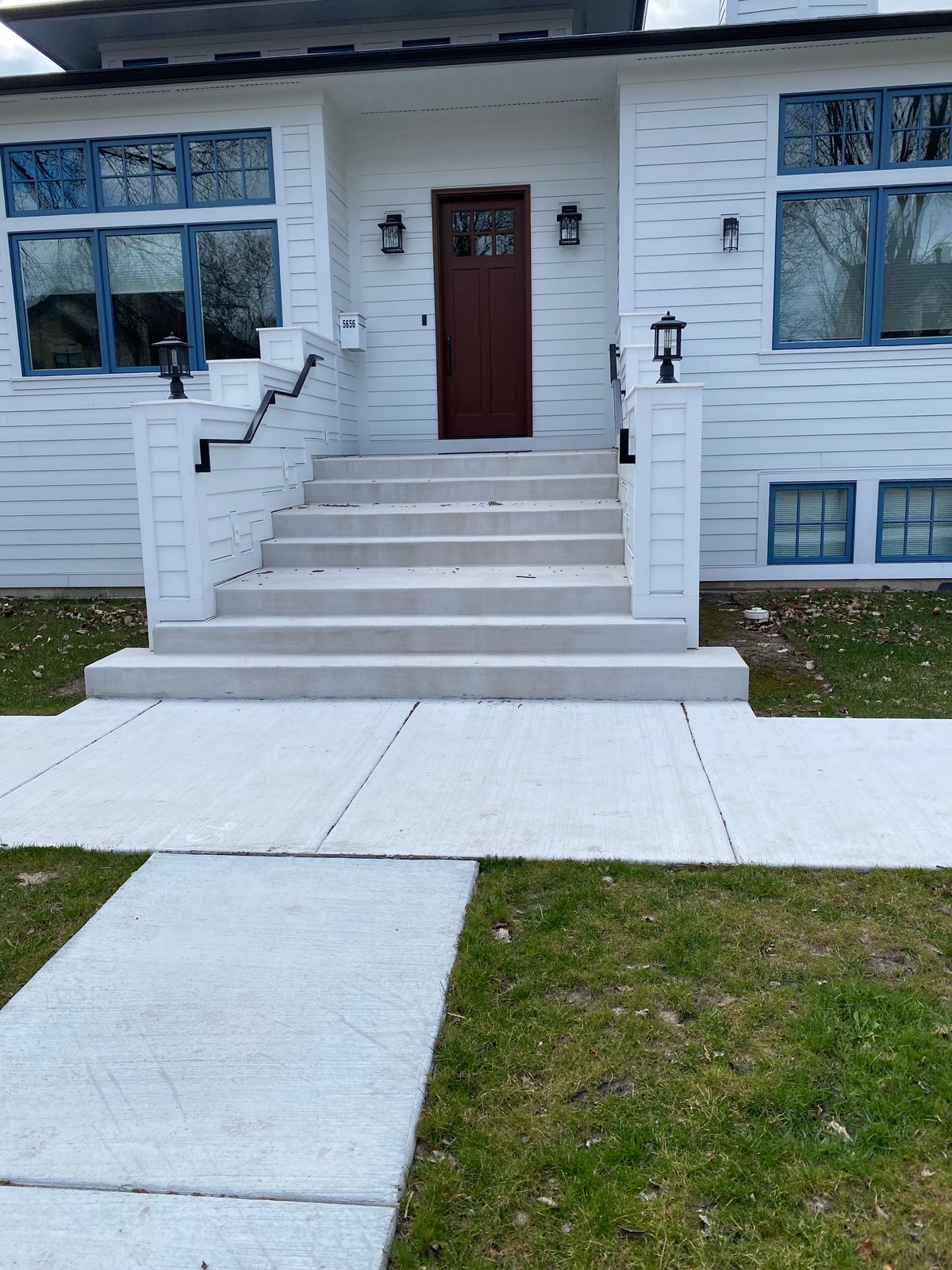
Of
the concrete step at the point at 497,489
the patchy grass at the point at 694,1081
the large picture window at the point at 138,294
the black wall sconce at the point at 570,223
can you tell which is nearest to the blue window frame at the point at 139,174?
the large picture window at the point at 138,294

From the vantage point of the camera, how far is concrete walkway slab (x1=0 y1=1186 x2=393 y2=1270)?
1842mm

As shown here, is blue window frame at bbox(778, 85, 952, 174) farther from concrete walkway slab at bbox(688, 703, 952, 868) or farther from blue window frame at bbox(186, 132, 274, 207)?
concrete walkway slab at bbox(688, 703, 952, 868)

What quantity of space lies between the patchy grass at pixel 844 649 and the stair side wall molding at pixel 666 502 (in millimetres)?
725

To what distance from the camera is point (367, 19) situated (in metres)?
10.1

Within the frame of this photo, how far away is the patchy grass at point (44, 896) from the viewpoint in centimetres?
289

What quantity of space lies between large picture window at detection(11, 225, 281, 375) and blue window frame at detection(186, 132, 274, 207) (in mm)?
254

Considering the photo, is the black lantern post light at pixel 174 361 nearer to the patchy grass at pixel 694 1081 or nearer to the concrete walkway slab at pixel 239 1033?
the concrete walkway slab at pixel 239 1033

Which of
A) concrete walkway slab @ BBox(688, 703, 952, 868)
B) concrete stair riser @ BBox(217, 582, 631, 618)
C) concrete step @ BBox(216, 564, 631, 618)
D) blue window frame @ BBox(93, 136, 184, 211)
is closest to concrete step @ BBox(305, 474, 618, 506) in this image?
concrete step @ BBox(216, 564, 631, 618)

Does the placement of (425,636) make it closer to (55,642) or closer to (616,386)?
(55,642)

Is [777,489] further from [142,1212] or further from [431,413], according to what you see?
[142,1212]

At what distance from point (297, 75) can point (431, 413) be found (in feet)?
9.68

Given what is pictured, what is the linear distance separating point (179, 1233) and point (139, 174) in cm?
892

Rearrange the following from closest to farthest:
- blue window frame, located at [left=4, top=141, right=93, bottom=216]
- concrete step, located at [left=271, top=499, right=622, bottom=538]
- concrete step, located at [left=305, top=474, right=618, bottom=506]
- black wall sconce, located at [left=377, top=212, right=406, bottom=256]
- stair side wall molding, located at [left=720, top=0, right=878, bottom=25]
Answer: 1. concrete step, located at [left=271, top=499, right=622, bottom=538]
2. concrete step, located at [left=305, top=474, right=618, bottom=506]
3. blue window frame, located at [left=4, top=141, right=93, bottom=216]
4. black wall sconce, located at [left=377, top=212, right=406, bottom=256]
5. stair side wall molding, located at [left=720, top=0, right=878, bottom=25]

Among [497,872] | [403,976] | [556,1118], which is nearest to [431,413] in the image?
[497,872]
